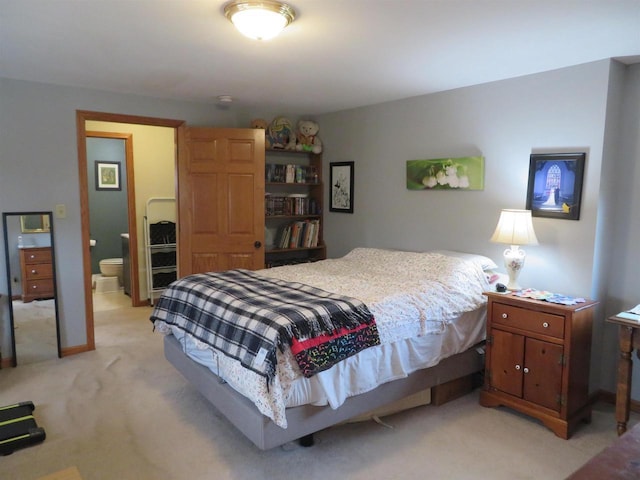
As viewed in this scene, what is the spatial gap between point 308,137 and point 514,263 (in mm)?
2711

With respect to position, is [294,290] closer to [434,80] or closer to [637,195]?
[434,80]

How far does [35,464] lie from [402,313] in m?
2.10

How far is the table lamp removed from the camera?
2916 mm

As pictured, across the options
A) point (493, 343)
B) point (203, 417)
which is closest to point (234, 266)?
point (203, 417)

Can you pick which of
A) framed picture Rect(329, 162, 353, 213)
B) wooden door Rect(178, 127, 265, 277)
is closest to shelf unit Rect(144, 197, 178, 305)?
wooden door Rect(178, 127, 265, 277)

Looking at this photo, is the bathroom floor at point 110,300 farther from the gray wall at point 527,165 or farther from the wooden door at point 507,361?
the wooden door at point 507,361

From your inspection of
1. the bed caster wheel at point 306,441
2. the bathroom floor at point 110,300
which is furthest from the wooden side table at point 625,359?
the bathroom floor at point 110,300

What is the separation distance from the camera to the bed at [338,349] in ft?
7.11

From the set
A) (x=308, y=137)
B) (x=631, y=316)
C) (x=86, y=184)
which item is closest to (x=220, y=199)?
(x=86, y=184)

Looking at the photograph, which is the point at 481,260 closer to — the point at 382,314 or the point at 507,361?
the point at 507,361

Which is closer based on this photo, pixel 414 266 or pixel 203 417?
pixel 203 417

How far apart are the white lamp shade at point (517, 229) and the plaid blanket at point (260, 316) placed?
3.83ft

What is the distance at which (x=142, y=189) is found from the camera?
17.2ft

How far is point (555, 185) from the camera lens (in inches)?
118
